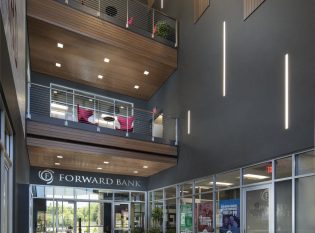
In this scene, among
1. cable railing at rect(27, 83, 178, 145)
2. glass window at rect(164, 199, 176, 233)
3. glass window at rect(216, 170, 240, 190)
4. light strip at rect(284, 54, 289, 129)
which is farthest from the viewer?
glass window at rect(164, 199, 176, 233)

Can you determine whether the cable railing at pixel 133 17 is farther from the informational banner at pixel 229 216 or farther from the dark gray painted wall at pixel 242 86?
the informational banner at pixel 229 216

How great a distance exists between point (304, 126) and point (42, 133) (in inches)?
276

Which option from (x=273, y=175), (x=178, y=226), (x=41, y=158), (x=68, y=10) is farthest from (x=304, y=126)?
(x=41, y=158)

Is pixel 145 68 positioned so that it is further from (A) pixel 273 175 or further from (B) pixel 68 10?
(A) pixel 273 175

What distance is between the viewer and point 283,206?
23.2ft

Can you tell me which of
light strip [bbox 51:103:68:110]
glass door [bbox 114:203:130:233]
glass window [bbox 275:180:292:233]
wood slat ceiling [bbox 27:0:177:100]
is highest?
wood slat ceiling [bbox 27:0:177:100]

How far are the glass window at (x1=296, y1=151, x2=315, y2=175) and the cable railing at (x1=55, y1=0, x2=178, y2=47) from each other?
7432 mm

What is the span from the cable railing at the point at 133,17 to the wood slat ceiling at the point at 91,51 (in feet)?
0.71

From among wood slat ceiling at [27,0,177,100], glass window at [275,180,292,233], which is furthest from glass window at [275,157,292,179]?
wood slat ceiling at [27,0,177,100]

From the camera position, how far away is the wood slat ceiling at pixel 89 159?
33.6 ft

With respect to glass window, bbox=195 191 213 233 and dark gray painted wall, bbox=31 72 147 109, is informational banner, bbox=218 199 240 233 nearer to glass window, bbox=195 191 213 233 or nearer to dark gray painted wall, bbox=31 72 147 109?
glass window, bbox=195 191 213 233

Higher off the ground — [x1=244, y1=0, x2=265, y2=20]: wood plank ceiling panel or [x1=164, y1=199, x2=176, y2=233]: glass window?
[x1=244, y1=0, x2=265, y2=20]: wood plank ceiling panel

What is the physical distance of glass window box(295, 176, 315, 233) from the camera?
628cm

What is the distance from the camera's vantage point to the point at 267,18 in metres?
8.01
